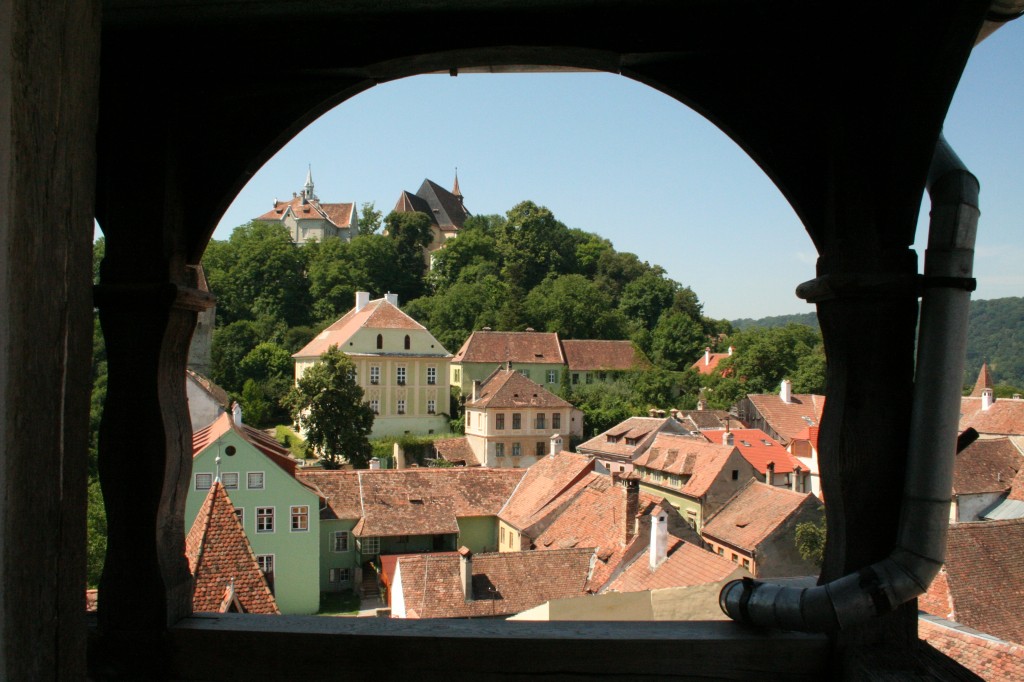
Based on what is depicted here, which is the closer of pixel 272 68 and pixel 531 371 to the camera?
pixel 272 68

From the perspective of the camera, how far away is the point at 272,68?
7.17 ft

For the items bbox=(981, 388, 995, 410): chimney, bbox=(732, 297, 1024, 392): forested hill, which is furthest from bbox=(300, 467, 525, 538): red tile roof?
bbox=(732, 297, 1024, 392): forested hill

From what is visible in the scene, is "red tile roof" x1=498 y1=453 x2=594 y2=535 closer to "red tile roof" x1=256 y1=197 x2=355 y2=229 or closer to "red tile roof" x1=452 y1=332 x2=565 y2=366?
"red tile roof" x1=452 y1=332 x2=565 y2=366

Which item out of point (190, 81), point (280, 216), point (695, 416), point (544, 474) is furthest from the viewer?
point (280, 216)

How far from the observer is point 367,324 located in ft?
152

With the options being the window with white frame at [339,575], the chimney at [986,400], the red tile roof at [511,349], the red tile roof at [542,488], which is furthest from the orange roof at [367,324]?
the chimney at [986,400]

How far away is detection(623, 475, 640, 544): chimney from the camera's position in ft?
65.2

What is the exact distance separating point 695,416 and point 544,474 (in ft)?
76.0

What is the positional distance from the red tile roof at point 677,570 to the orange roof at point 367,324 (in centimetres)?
3092

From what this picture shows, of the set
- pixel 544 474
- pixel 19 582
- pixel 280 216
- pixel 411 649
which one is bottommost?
pixel 544 474

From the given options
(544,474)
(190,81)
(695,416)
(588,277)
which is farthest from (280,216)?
(190,81)

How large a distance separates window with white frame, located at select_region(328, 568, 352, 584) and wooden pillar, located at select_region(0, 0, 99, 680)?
2677 cm

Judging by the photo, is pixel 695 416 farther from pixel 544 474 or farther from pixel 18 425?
pixel 18 425

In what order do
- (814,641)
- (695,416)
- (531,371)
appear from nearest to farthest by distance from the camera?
(814,641) < (695,416) < (531,371)
